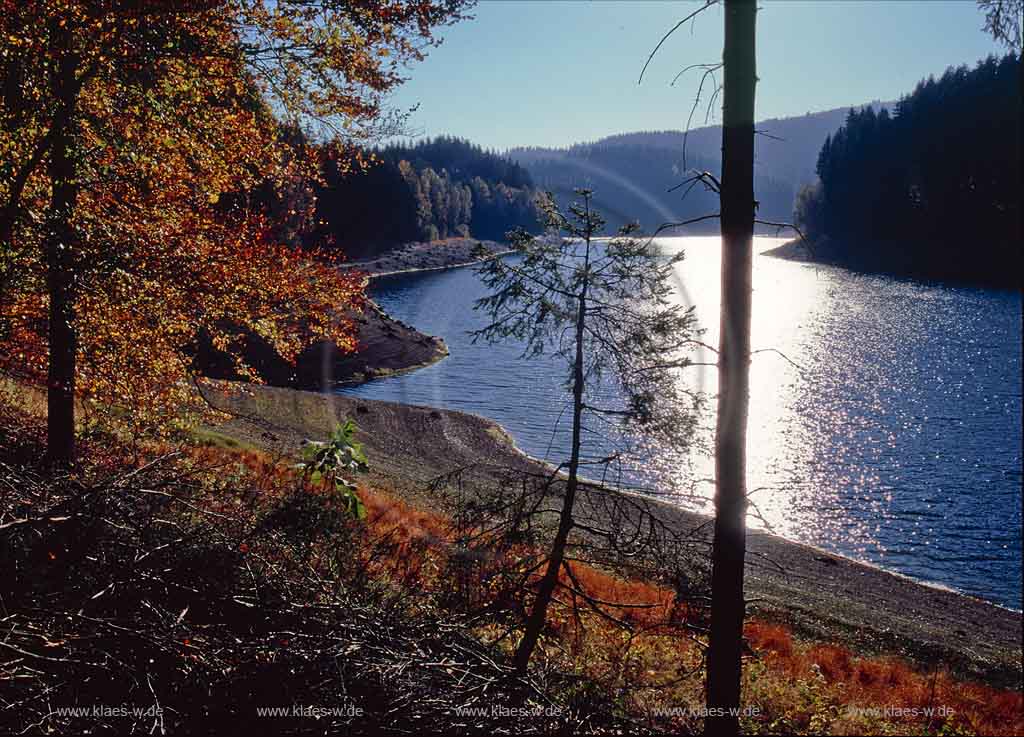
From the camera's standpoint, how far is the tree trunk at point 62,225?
8.88 metres

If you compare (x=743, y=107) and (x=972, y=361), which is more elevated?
(x=743, y=107)

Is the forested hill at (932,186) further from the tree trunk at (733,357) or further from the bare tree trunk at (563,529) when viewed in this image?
the tree trunk at (733,357)

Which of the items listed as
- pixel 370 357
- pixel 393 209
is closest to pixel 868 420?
pixel 370 357

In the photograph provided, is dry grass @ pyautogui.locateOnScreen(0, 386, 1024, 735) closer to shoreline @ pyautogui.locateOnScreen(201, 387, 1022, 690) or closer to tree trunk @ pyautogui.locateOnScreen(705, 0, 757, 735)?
tree trunk @ pyautogui.locateOnScreen(705, 0, 757, 735)

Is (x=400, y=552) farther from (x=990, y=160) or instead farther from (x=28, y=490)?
(x=990, y=160)

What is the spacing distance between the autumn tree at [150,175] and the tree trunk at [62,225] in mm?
24

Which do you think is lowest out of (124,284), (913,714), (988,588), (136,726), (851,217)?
(988,588)

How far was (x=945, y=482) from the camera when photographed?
1241 inches

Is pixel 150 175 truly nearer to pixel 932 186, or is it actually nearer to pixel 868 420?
pixel 868 420

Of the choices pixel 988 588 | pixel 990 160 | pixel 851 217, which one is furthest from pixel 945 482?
pixel 851 217

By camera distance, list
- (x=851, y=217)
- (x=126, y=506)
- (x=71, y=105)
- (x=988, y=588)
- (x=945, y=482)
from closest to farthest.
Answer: (x=126, y=506), (x=71, y=105), (x=988, y=588), (x=945, y=482), (x=851, y=217)

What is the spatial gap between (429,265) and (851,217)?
77047mm

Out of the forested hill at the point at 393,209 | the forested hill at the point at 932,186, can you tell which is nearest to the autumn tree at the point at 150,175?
the forested hill at the point at 393,209

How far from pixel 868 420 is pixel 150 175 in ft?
133
